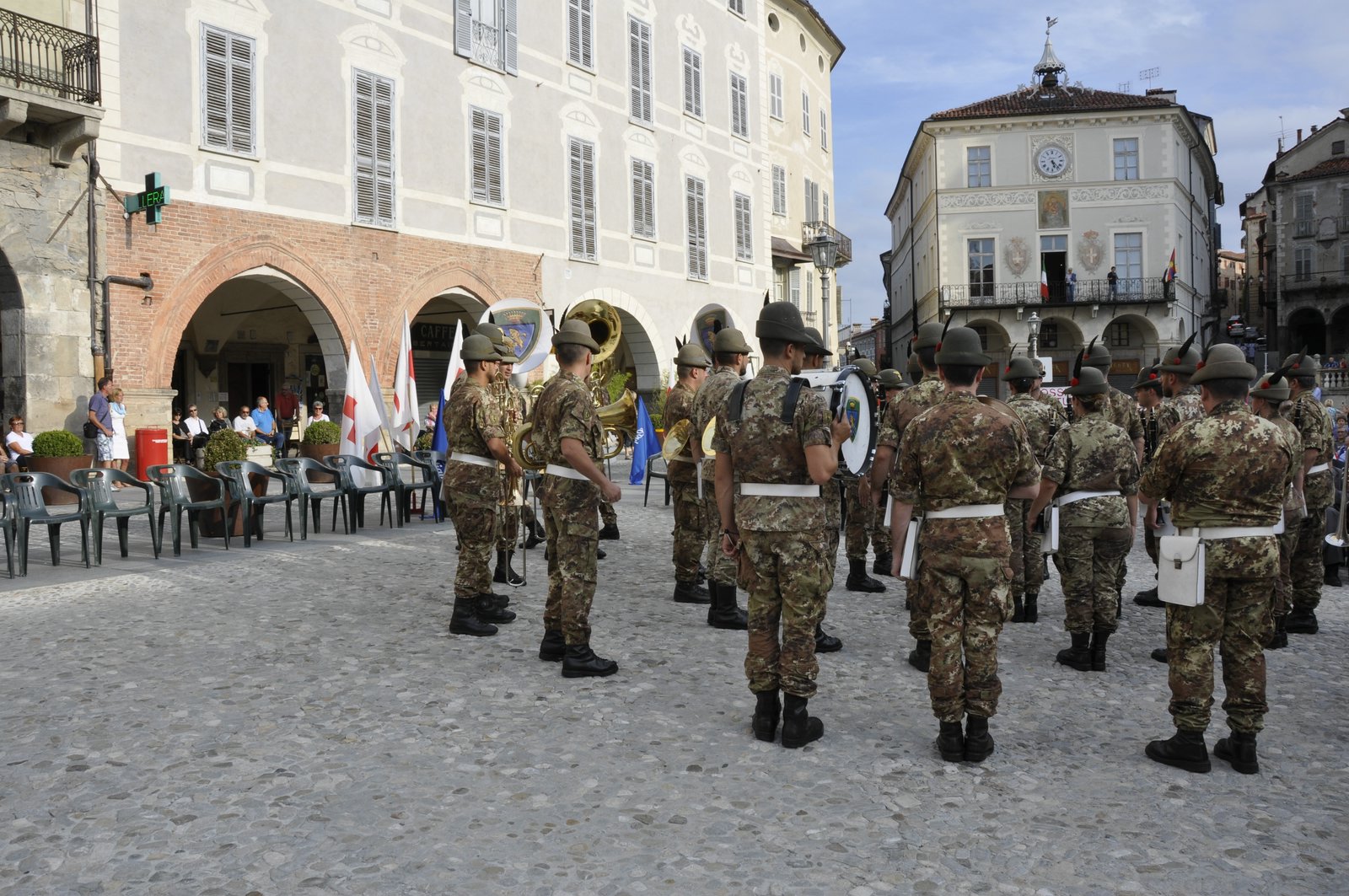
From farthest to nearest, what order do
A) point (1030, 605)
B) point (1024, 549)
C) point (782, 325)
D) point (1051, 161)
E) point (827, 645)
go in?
point (1051, 161)
point (1024, 549)
point (1030, 605)
point (827, 645)
point (782, 325)

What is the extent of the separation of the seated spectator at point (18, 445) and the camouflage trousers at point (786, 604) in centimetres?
1274

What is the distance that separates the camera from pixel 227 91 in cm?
1647

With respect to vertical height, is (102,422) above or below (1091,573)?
above

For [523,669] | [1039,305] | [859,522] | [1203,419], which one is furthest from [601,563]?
[1039,305]

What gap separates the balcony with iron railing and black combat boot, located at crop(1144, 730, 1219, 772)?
50.5ft

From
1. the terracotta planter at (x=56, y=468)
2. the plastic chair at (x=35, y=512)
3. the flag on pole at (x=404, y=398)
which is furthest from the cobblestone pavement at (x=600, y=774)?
the terracotta planter at (x=56, y=468)

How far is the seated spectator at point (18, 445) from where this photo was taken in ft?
45.8

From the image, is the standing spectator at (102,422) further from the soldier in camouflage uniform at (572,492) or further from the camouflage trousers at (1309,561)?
the camouflage trousers at (1309,561)

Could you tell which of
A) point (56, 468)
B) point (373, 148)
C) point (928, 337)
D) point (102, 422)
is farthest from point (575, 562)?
point (373, 148)

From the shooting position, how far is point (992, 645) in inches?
179

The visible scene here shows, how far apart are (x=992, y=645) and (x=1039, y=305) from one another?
41.8 meters

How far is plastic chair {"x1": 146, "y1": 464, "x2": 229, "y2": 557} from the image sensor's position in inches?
404

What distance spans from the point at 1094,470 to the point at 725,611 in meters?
2.59

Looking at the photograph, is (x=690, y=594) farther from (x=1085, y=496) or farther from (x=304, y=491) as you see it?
(x=304, y=491)
